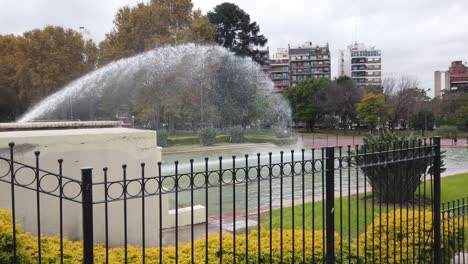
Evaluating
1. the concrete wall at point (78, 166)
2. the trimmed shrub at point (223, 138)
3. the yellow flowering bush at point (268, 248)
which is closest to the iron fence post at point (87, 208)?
the yellow flowering bush at point (268, 248)

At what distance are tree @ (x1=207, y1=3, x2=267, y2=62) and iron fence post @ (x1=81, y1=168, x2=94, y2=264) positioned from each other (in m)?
48.6

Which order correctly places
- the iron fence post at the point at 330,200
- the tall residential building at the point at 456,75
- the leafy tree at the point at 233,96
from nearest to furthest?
1. the iron fence post at the point at 330,200
2. the leafy tree at the point at 233,96
3. the tall residential building at the point at 456,75

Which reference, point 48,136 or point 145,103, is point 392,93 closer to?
point 145,103

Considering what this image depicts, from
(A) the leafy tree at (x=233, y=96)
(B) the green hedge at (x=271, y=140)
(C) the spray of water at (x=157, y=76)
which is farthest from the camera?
(A) the leafy tree at (x=233, y=96)

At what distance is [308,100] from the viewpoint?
5959 centimetres

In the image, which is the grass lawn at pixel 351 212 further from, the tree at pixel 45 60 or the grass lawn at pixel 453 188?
A: the tree at pixel 45 60

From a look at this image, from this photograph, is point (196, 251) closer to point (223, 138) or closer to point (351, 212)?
point (351, 212)

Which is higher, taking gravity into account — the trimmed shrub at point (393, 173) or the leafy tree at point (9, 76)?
the leafy tree at point (9, 76)

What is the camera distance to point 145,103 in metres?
36.6

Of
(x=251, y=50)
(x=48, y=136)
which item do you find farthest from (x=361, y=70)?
(x=48, y=136)

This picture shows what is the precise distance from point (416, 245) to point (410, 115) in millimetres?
50935

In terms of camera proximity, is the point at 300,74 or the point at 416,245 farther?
the point at 300,74

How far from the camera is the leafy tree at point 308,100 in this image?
191ft

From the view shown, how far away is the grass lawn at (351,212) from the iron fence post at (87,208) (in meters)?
3.90
